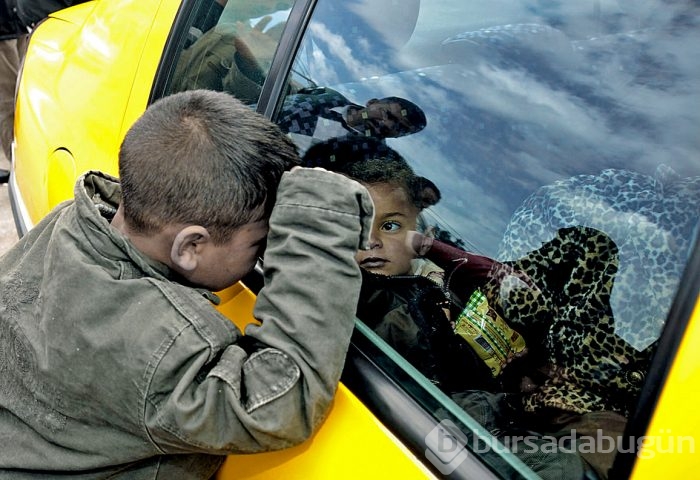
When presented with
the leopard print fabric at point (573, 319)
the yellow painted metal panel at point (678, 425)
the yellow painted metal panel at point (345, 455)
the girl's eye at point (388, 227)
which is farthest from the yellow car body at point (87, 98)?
the yellow painted metal panel at point (678, 425)

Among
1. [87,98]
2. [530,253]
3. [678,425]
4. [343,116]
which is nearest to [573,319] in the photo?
[530,253]

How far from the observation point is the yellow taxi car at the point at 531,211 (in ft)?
3.29

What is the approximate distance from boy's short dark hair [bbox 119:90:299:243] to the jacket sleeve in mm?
61

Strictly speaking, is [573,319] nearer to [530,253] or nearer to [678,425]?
[530,253]

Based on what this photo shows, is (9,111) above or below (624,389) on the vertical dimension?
below

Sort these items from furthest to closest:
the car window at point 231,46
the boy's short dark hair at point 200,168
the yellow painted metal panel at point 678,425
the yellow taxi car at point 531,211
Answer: the car window at point 231,46, the boy's short dark hair at point 200,168, the yellow taxi car at point 531,211, the yellow painted metal panel at point 678,425

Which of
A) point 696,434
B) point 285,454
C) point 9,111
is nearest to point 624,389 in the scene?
point 696,434

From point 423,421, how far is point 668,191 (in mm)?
528

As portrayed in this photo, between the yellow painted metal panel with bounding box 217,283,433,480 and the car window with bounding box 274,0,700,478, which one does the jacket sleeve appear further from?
the car window with bounding box 274,0,700,478

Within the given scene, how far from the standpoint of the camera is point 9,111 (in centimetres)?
438

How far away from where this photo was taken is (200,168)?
1215 millimetres

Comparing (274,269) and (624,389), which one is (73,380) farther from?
(624,389)

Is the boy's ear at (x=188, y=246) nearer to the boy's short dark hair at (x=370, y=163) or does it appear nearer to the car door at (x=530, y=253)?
the car door at (x=530, y=253)

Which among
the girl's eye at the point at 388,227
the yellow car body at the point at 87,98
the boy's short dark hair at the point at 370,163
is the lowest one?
the yellow car body at the point at 87,98
